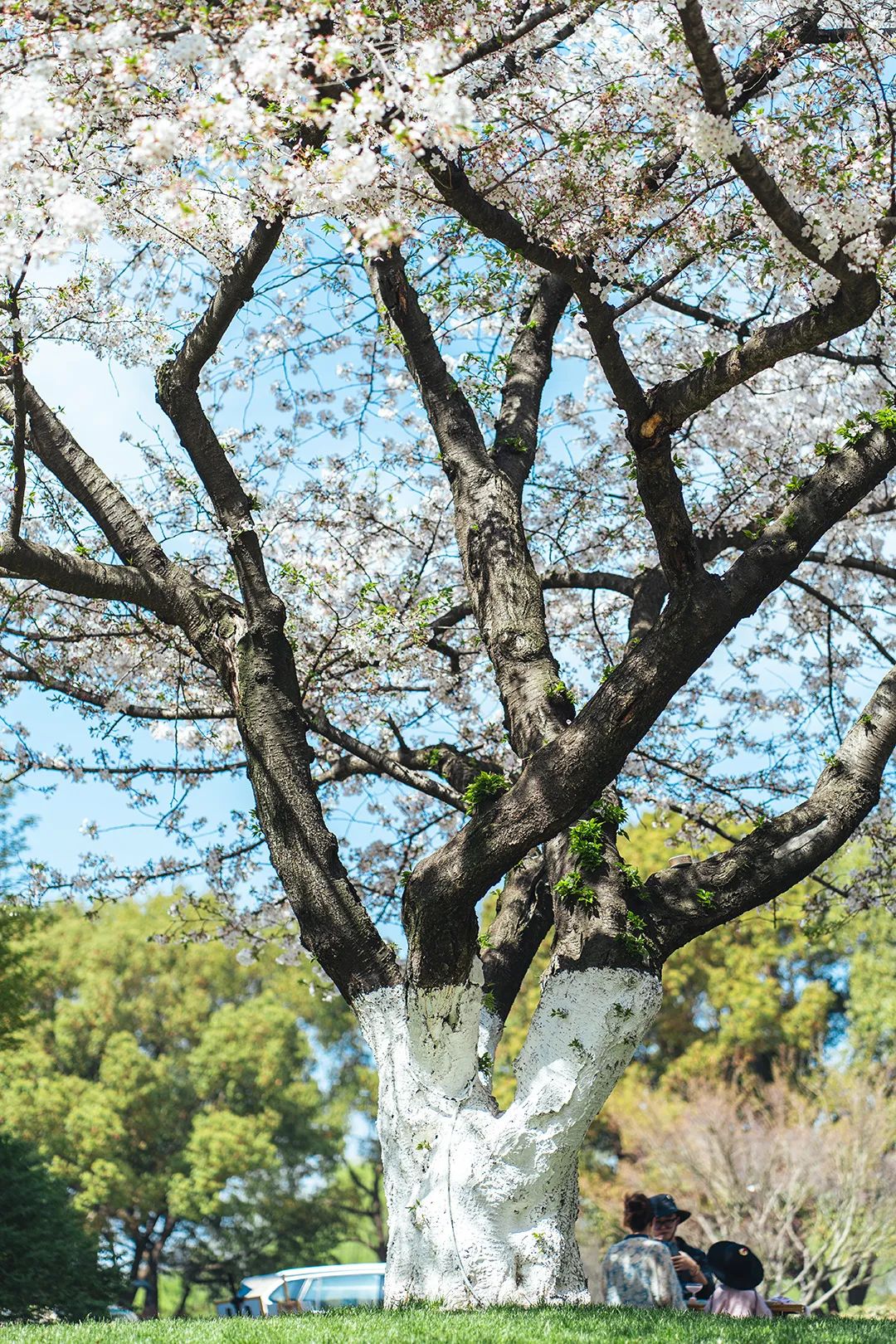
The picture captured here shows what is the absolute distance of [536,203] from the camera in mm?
5098

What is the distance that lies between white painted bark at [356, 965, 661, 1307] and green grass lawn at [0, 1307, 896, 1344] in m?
0.22

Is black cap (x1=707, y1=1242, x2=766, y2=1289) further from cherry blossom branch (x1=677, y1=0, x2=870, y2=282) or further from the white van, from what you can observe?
the white van

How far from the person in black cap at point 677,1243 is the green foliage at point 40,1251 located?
719 centimetres

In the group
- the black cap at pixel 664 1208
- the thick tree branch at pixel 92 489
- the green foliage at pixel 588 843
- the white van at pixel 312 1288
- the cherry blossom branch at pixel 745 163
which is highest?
the thick tree branch at pixel 92 489

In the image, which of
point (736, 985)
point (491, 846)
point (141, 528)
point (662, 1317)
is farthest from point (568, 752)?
point (736, 985)

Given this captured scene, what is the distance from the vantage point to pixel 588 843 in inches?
220

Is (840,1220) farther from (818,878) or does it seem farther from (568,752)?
(568,752)

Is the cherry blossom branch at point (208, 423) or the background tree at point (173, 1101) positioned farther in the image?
the background tree at point (173, 1101)

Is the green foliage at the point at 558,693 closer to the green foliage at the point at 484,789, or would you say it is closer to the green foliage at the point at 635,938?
the green foliage at the point at 484,789

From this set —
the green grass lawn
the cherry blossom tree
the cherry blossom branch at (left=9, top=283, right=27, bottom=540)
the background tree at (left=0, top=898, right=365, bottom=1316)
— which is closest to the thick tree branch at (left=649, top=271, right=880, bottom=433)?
the cherry blossom tree

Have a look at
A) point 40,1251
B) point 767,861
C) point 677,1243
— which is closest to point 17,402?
point 767,861

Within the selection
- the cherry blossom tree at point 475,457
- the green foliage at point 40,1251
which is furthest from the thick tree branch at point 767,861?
the green foliage at point 40,1251

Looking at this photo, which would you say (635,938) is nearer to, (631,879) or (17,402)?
(631,879)

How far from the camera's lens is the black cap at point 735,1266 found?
5.83 meters
